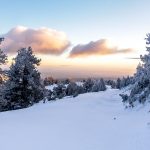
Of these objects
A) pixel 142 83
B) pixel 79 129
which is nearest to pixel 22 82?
pixel 142 83

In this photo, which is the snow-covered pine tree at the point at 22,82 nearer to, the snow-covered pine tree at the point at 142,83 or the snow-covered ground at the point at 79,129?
the snow-covered ground at the point at 79,129

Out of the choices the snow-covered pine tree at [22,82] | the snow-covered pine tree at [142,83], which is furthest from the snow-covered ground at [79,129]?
the snow-covered pine tree at [22,82]

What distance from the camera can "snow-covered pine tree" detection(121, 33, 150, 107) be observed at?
61.5ft

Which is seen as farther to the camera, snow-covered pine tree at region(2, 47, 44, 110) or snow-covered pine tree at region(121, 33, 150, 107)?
snow-covered pine tree at region(2, 47, 44, 110)

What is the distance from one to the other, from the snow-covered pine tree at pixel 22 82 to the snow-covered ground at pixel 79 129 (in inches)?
597

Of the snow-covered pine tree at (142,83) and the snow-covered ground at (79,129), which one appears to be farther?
the snow-covered pine tree at (142,83)

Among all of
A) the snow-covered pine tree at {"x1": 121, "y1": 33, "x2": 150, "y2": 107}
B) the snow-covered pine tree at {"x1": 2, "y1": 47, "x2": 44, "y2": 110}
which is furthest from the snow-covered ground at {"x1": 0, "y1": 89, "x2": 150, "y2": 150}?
the snow-covered pine tree at {"x1": 2, "y1": 47, "x2": 44, "y2": 110}

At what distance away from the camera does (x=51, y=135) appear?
14.8 metres

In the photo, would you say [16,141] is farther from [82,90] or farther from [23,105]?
[82,90]

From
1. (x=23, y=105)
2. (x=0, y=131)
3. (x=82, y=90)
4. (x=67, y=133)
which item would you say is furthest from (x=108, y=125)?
(x=82, y=90)

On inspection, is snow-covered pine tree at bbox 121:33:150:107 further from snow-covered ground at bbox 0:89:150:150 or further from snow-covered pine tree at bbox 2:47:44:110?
snow-covered pine tree at bbox 2:47:44:110

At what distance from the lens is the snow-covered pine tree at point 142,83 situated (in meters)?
18.7

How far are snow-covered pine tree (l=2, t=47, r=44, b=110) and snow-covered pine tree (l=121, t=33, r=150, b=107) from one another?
18.8 metres

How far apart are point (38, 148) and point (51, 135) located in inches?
77.4
